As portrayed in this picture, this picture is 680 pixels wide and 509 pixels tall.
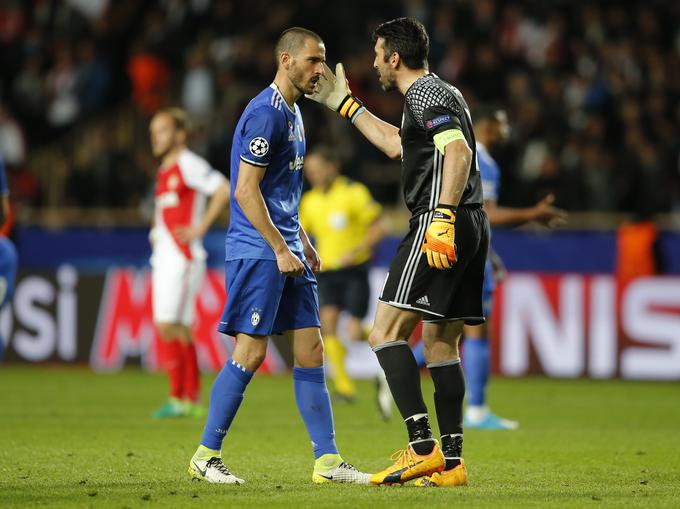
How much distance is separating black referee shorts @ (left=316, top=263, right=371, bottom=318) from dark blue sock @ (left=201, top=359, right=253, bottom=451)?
5.94 meters

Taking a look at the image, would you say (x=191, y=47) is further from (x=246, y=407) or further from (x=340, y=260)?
(x=246, y=407)

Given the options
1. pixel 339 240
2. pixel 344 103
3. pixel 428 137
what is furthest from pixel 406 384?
pixel 339 240

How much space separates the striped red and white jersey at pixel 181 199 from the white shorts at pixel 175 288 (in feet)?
0.25

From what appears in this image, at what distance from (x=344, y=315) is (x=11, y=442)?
705 centimetres

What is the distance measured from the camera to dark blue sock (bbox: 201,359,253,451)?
6723 mm

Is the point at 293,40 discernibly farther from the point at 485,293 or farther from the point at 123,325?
the point at 123,325

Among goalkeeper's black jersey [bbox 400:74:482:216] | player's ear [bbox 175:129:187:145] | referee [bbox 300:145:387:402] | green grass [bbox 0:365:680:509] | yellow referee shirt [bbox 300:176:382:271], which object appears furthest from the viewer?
yellow referee shirt [bbox 300:176:382:271]

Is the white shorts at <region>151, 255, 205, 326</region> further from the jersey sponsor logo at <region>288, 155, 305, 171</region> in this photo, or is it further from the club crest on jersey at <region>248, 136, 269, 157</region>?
the club crest on jersey at <region>248, 136, 269, 157</region>

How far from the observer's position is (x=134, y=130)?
67.6 ft

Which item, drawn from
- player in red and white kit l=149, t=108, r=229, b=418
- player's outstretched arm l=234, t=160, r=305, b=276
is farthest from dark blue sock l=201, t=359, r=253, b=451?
player in red and white kit l=149, t=108, r=229, b=418

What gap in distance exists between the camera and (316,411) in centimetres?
681

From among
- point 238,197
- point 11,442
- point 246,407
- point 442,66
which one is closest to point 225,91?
point 442,66

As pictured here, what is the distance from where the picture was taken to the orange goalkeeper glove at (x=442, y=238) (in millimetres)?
6414

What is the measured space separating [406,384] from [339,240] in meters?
6.24
